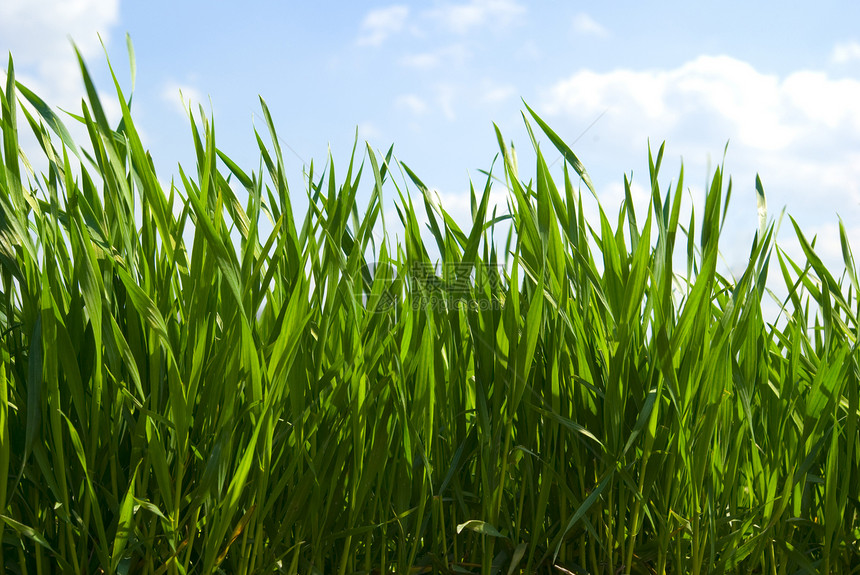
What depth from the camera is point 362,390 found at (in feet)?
2.90

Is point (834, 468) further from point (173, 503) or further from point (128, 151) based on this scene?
point (128, 151)

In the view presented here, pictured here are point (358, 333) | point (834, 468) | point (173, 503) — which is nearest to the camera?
point (173, 503)

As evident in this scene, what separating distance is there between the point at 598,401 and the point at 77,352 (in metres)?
0.71

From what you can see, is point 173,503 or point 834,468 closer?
point 173,503

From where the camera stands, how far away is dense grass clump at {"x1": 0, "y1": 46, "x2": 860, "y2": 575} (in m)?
0.82

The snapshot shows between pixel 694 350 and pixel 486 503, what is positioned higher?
pixel 694 350

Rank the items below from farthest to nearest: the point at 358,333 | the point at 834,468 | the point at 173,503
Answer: the point at 834,468 → the point at 358,333 → the point at 173,503

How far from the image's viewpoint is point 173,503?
0.80 m

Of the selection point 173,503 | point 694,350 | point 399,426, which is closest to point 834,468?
point 694,350

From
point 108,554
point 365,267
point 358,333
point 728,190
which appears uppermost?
point 728,190

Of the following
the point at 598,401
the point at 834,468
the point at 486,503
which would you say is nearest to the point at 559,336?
the point at 598,401

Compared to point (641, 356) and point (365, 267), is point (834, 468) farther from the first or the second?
point (365, 267)

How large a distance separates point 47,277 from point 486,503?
62cm

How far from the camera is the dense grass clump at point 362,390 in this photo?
815mm
